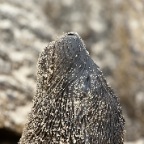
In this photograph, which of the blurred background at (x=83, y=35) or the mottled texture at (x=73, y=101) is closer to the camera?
the mottled texture at (x=73, y=101)

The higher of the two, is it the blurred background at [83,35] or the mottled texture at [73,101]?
the blurred background at [83,35]

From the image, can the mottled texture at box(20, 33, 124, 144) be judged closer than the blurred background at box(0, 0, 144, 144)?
Yes

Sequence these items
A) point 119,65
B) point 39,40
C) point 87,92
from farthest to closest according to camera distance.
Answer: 1. point 119,65
2. point 39,40
3. point 87,92

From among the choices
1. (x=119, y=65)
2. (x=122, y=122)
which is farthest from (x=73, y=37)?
(x=119, y=65)

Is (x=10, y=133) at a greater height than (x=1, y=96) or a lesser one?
lesser

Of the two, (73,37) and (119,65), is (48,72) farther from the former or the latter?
(119,65)

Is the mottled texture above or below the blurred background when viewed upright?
below
